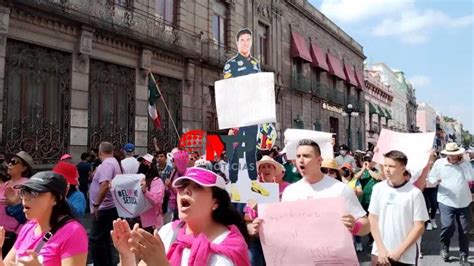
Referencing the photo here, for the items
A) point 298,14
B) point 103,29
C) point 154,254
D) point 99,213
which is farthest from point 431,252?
point 298,14

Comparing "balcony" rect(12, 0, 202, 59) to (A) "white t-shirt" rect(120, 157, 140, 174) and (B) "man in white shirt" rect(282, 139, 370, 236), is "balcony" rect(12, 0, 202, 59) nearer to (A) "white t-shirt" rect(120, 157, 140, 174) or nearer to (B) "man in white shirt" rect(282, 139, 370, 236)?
(A) "white t-shirt" rect(120, 157, 140, 174)

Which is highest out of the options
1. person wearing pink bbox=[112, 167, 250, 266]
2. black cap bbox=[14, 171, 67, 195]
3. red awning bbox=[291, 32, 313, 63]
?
red awning bbox=[291, 32, 313, 63]

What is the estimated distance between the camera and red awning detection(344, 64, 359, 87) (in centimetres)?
3745

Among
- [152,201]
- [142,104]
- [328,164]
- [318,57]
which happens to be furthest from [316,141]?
[318,57]

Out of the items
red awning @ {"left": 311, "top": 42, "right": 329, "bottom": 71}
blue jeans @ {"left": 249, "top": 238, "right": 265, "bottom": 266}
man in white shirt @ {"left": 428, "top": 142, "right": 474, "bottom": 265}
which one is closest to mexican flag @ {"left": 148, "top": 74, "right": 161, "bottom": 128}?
man in white shirt @ {"left": 428, "top": 142, "right": 474, "bottom": 265}

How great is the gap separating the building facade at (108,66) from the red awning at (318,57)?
23.8 ft

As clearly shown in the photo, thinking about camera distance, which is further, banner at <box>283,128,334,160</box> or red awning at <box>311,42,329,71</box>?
red awning at <box>311,42,329,71</box>

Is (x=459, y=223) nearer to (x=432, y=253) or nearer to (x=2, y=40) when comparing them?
(x=432, y=253)

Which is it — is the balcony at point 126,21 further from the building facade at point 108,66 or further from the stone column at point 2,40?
the stone column at point 2,40

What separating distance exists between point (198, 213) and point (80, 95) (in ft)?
38.0

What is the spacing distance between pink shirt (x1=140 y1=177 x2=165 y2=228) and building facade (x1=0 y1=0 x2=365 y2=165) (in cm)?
689

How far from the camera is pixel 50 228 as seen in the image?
2838 mm

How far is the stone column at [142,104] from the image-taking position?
15066mm

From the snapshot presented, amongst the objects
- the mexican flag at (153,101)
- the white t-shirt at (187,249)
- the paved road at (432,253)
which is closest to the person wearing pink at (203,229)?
the white t-shirt at (187,249)
